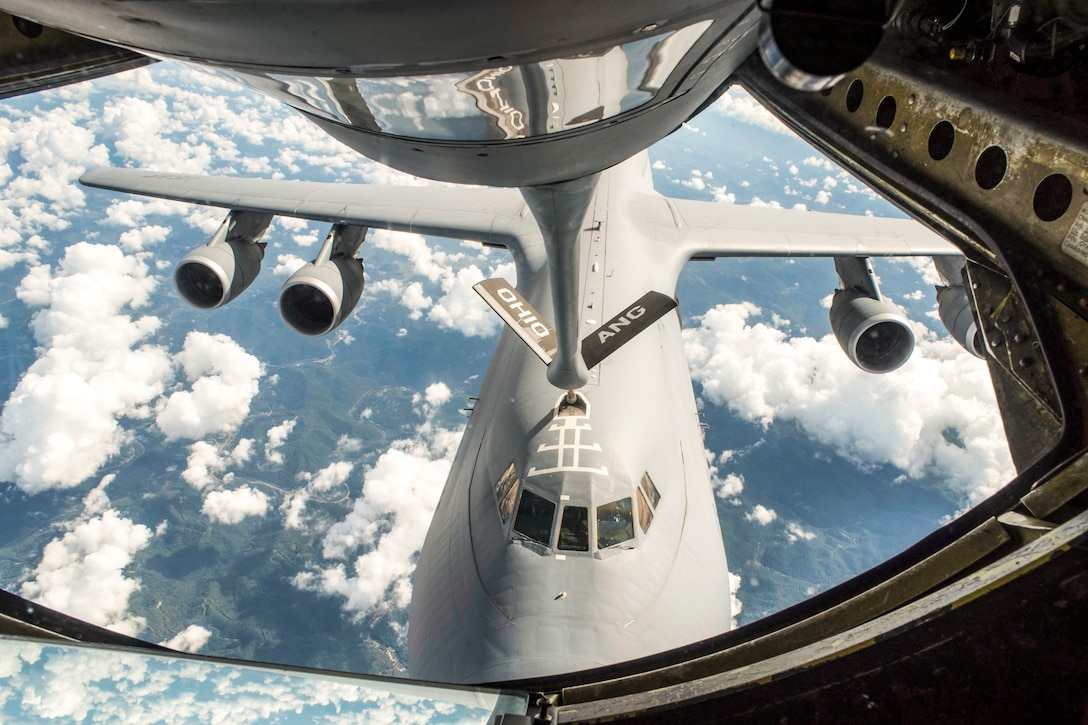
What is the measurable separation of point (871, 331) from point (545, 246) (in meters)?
9.03

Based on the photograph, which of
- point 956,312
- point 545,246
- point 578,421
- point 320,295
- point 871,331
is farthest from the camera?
point 320,295

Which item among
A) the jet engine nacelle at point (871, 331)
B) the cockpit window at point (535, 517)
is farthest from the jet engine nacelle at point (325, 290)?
the jet engine nacelle at point (871, 331)

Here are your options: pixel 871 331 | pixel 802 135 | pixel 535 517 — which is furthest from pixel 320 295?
pixel 871 331

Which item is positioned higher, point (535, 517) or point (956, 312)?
point (956, 312)

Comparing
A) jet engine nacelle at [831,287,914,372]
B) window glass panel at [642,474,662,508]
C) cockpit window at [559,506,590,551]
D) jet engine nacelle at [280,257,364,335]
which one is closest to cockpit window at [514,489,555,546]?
cockpit window at [559,506,590,551]

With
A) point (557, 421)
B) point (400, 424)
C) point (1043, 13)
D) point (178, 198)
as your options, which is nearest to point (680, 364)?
point (557, 421)

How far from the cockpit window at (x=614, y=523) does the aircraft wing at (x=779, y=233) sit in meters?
6.22

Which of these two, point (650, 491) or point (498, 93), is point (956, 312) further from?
point (498, 93)

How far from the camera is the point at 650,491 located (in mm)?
5863

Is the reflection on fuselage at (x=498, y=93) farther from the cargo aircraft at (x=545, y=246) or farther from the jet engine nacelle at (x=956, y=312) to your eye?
the jet engine nacelle at (x=956, y=312)

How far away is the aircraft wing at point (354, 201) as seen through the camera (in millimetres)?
10703

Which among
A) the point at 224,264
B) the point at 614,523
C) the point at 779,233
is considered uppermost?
the point at 779,233

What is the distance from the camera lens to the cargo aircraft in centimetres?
102

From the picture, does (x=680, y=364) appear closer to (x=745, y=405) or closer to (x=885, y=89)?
(x=885, y=89)
